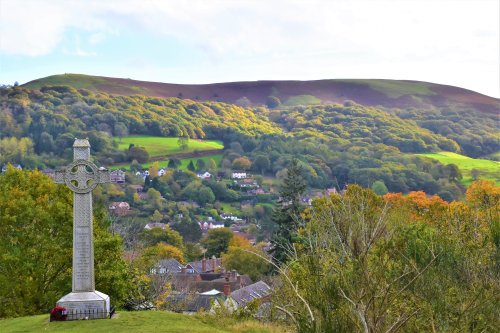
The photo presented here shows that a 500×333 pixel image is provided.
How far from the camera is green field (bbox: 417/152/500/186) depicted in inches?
4954

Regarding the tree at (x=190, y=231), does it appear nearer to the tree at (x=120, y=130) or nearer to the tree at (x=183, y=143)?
the tree at (x=183, y=143)

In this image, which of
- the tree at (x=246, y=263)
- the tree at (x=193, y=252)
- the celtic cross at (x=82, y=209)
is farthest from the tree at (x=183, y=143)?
the celtic cross at (x=82, y=209)

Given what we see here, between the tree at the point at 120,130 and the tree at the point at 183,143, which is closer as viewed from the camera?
the tree at the point at 183,143

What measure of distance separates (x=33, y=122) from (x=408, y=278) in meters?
164

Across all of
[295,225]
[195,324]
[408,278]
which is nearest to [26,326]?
[195,324]

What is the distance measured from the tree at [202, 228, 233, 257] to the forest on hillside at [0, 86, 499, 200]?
48166 millimetres

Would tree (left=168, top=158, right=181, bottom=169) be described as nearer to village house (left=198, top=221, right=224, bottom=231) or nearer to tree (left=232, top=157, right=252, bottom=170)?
tree (left=232, top=157, right=252, bottom=170)

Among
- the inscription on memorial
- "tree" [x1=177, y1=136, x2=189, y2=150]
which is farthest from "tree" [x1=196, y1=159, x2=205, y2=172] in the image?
the inscription on memorial

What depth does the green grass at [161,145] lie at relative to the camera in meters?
151

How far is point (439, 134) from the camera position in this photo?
197 meters

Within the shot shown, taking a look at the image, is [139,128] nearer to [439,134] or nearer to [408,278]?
[439,134]

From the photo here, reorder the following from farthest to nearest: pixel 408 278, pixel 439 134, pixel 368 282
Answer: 1. pixel 439 134
2. pixel 408 278
3. pixel 368 282

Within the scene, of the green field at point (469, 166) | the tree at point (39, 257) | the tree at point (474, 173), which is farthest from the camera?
the tree at point (474, 173)

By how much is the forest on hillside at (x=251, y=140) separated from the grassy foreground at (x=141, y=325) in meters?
99.5
